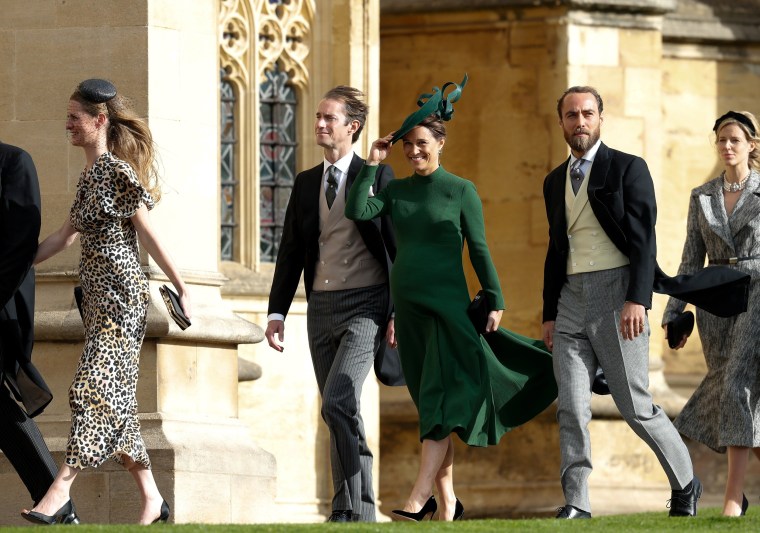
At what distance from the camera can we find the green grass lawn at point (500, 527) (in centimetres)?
999

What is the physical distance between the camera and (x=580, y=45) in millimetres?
18484

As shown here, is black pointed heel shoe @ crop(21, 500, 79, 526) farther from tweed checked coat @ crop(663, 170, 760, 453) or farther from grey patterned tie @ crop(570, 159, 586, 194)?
tweed checked coat @ crop(663, 170, 760, 453)

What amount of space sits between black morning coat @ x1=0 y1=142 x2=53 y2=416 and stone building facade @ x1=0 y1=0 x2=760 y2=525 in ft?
5.02

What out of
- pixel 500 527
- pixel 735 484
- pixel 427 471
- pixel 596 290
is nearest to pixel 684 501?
pixel 735 484

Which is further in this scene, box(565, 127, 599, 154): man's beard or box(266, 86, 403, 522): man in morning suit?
box(565, 127, 599, 154): man's beard

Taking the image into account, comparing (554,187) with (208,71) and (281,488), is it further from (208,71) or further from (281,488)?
(281,488)

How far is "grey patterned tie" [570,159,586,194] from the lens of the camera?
1140 cm

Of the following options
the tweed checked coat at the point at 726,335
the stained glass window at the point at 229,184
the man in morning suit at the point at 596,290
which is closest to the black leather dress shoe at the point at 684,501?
the man in morning suit at the point at 596,290

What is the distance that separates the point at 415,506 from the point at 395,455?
776cm

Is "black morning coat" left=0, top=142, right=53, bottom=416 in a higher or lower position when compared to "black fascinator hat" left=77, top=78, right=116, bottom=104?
lower

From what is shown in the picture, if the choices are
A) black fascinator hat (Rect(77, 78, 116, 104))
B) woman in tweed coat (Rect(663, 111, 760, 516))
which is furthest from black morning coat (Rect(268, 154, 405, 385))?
woman in tweed coat (Rect(663, 111, 760, 516))

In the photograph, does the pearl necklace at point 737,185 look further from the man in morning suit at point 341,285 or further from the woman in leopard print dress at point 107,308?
the woman in leopard print dress at point 107,308

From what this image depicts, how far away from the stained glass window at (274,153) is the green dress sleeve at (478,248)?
5664 mm

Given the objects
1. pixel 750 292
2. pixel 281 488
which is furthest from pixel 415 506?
pixel 281 488
